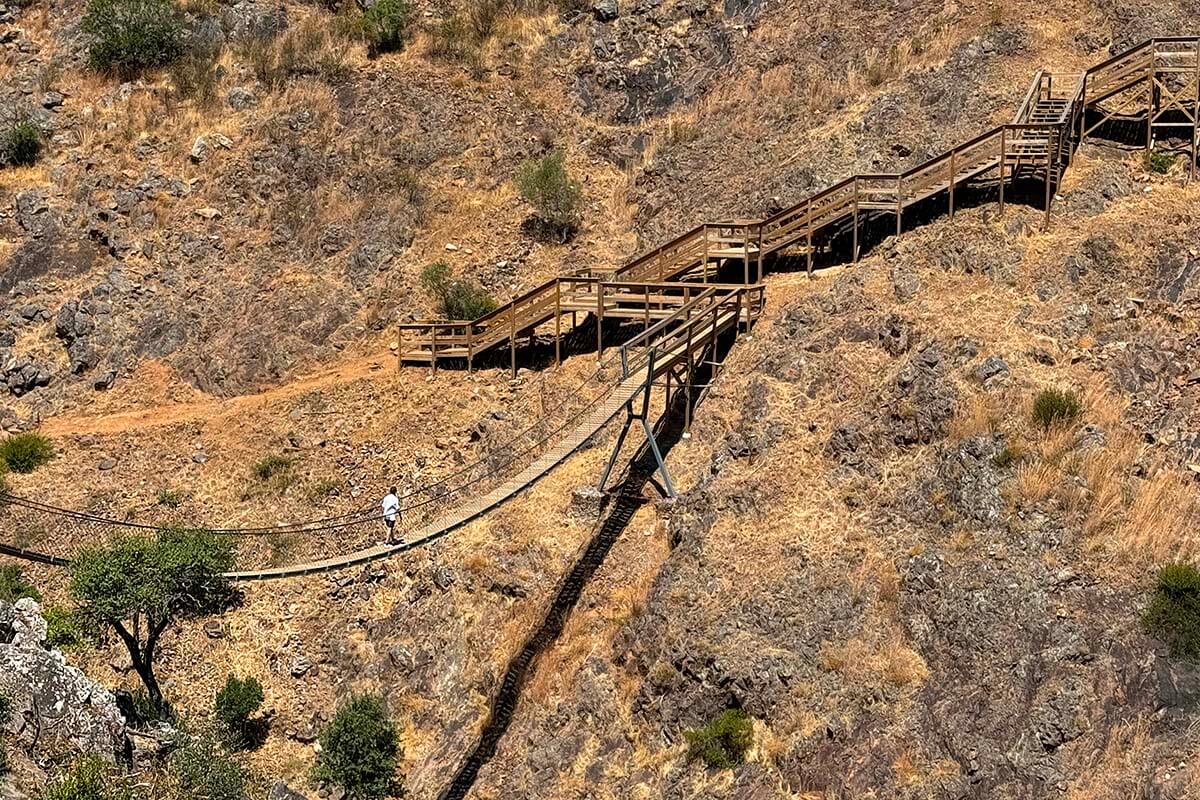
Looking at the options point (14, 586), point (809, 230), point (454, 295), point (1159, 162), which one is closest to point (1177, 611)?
point (809, 230)

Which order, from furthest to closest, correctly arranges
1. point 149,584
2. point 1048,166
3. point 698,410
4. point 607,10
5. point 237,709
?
point 607,10, point 1048,166, point 698,410, point 149,584, point 237,709

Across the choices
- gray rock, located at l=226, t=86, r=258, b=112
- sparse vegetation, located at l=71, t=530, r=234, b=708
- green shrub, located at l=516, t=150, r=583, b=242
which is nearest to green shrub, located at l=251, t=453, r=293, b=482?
sparse vegetation, located at l=71, t=530, r=234, b=708

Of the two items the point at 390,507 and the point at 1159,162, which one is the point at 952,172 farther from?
the point at 390,507

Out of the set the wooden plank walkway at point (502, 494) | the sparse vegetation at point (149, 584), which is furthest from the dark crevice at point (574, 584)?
the sparse vegetation at point (149, 584)

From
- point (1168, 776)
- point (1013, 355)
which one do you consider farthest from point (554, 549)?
point (1168, 776)

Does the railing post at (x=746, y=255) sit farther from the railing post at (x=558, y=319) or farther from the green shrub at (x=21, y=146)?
the green shrub at (x=21, y=146)

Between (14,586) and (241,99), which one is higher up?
(241,99)

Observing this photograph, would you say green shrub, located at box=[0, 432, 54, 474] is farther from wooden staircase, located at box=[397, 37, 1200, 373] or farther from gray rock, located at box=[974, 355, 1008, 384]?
gray rock, located at box=[974, 355, 1008, 384]
